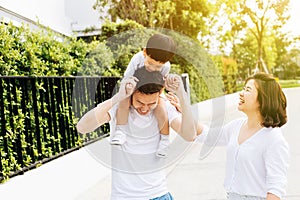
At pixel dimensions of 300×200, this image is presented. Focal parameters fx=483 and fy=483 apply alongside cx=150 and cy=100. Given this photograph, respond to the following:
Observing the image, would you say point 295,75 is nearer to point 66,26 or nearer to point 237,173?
point 66,26

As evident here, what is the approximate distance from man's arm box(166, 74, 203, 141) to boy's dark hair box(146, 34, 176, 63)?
13 cm

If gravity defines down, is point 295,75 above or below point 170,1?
below

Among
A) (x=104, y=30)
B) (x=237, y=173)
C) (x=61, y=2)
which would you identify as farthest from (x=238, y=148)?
(x=61, y=2)

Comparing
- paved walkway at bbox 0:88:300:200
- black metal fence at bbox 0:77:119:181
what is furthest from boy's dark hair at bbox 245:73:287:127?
black metal fence at bbox 0:77:119:181

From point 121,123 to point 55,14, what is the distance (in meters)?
15.2

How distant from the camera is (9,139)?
5484 mm

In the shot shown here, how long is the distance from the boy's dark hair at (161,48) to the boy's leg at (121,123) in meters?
0.36

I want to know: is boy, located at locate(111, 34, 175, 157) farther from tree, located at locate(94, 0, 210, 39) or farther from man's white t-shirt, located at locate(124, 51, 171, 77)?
tree, located at locate(94, 0, 210, 39)

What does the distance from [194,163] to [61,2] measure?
1176 centimetres

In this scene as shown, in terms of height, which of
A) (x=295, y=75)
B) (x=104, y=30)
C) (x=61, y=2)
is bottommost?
(x=295, y=75)

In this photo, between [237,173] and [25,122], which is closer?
[237,173]

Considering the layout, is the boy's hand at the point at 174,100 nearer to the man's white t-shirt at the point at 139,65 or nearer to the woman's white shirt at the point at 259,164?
the man's white t-shirt at the point at 139,65

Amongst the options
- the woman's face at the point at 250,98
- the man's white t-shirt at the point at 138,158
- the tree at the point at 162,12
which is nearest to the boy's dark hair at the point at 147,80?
the man's white t-shirt at the point at 138,158

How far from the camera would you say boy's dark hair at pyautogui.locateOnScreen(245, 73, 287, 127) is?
284cm
